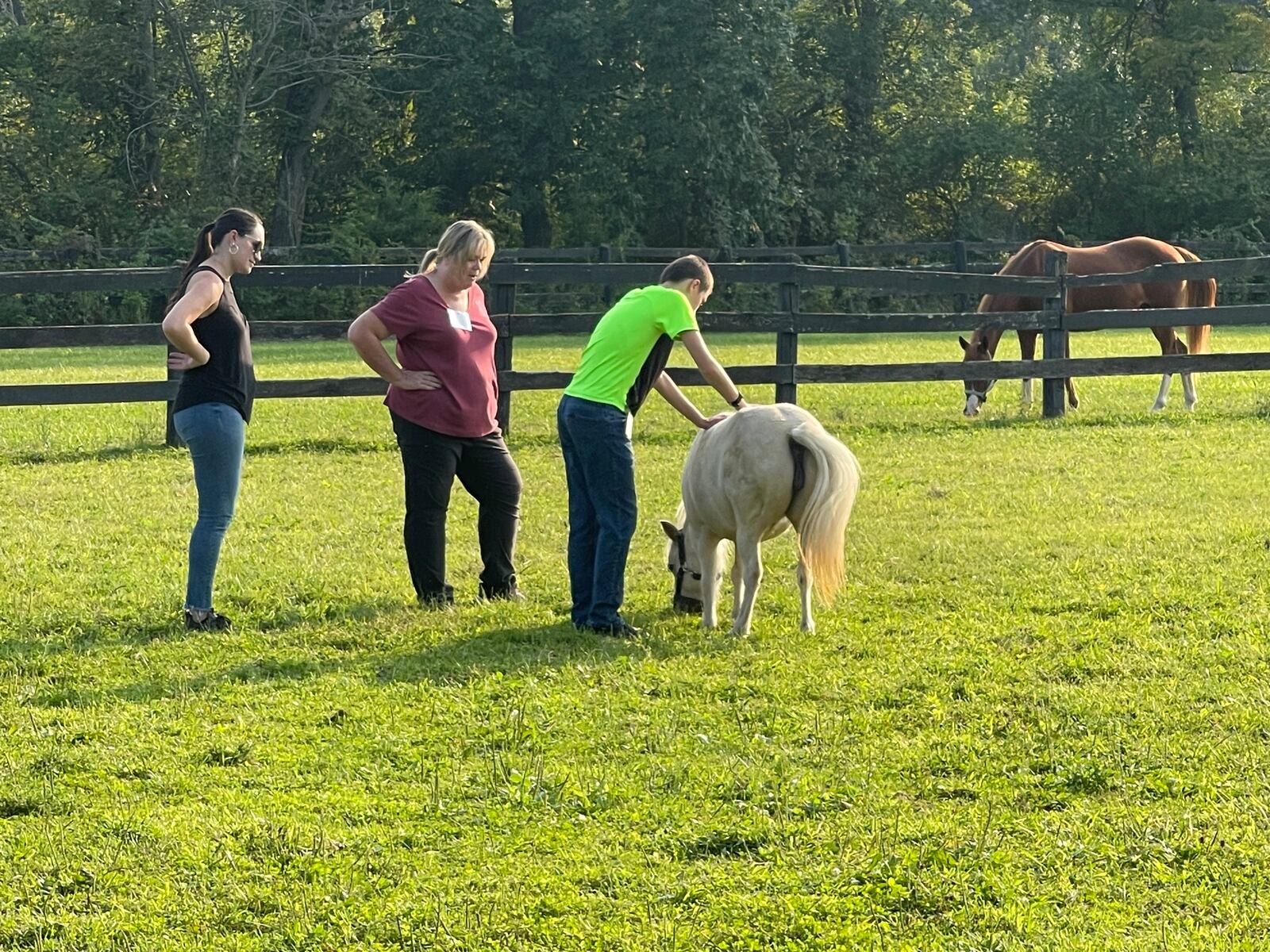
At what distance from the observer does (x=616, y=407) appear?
7082 millimetres

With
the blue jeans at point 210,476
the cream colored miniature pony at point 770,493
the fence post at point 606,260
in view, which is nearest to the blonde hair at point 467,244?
the blue jeans at point 210,476

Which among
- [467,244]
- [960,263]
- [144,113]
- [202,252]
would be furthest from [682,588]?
[144,113]

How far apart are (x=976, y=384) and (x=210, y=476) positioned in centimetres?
1012

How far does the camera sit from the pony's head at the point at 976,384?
49.6 ft

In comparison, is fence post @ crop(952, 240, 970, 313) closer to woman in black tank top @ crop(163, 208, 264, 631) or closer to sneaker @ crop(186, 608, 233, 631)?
woman in black tank top @ crop(163, 208, 264, 631)

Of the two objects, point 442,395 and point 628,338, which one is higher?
point 628,338

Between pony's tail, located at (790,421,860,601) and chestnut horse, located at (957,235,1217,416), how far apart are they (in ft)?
29.0

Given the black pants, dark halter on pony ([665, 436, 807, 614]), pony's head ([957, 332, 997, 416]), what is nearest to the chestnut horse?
pony's head ([957, 332, 997, 416])

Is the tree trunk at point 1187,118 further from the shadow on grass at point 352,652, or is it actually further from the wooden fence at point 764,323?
the shadow on grass at point 352,652

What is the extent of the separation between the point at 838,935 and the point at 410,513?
13.7ft

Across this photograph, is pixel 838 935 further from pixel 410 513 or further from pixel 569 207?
pixel 569 207

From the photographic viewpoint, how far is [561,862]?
13.8ft

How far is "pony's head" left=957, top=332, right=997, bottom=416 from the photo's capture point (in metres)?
15.1

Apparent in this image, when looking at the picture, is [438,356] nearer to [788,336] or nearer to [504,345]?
[504,345]
